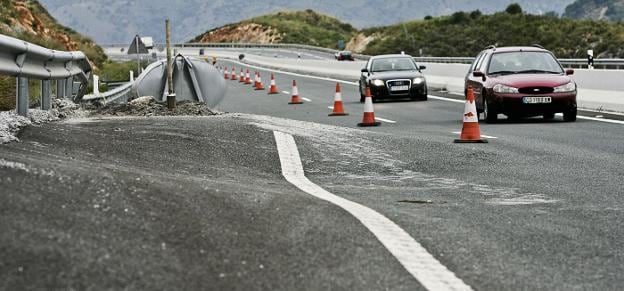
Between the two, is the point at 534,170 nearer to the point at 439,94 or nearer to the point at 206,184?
the point at 206,184

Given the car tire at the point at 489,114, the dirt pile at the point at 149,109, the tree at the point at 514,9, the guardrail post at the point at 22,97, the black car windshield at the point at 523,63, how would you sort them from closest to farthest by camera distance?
the guardrail post at the point at 22,97 < the dirt pile at the point at 149,109 < the car tire at the point at 489,114 < the black car windshield at the point at 523,63 < the tree at the point at 514,9

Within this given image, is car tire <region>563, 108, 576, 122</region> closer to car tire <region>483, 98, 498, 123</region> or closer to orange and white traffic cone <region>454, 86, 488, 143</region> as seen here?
car tire <region>483, 98, 498, 123</region>

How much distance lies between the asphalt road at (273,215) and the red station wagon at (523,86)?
6235 millimetres

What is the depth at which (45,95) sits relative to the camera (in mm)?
14602

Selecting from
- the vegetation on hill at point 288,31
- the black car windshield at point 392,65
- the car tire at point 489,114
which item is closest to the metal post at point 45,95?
the car tire at point 489,114

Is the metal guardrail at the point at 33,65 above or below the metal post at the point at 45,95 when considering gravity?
above

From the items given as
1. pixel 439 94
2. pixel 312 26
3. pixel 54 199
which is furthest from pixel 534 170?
pixel 312 26

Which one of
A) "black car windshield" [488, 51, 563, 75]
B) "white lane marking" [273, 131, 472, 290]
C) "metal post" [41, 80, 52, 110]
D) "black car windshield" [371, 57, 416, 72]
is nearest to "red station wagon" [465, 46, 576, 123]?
"black car windshield" [488, 51, 563, 75]

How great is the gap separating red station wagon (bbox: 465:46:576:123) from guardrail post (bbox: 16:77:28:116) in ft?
32.9

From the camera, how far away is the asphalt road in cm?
505

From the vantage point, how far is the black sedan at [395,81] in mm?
30109

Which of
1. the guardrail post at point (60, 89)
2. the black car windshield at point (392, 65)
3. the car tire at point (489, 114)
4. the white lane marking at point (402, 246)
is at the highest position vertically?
the black car windshield at point (392, 65)

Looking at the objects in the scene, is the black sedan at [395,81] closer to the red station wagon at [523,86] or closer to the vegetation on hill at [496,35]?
the red station wagon at [523,86]

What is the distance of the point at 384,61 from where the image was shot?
103 ft
